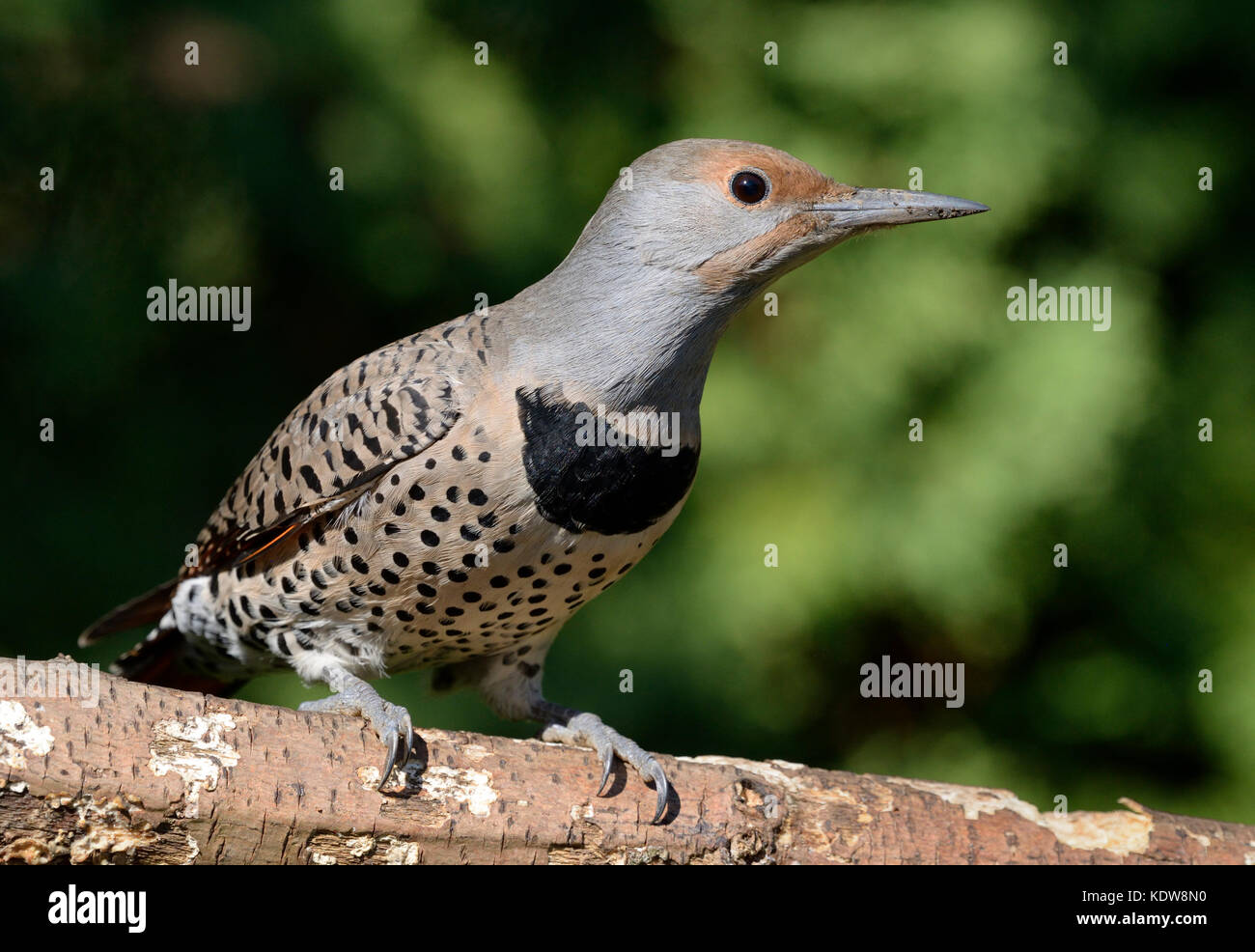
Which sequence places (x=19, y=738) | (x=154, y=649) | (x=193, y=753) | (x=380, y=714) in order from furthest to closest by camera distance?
1. (x=154, y=649)
2. (x=380, y=714)
3. (x=193, y=753)
4. (x=19, y=738)

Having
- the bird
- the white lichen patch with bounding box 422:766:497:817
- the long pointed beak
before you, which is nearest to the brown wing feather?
the bird

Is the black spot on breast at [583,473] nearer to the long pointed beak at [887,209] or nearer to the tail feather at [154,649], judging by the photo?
the long pointed beak at [887,209]

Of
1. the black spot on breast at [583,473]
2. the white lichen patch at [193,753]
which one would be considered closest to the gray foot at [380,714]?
the white lichen patch at [193,753]

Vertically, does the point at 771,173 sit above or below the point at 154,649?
above

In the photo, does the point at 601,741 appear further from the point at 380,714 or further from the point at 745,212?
the point at 745,212

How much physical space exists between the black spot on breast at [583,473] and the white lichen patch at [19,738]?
4.12ft

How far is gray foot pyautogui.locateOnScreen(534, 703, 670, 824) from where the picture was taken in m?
3.22

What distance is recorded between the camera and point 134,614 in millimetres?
4059

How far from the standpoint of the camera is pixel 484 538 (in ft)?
10.5

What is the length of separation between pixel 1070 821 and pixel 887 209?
1.77 m

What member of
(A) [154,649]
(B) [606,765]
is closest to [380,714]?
(B) [606,765]

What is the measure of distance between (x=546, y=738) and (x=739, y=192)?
172cm

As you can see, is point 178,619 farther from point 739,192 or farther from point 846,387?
point 846,387
